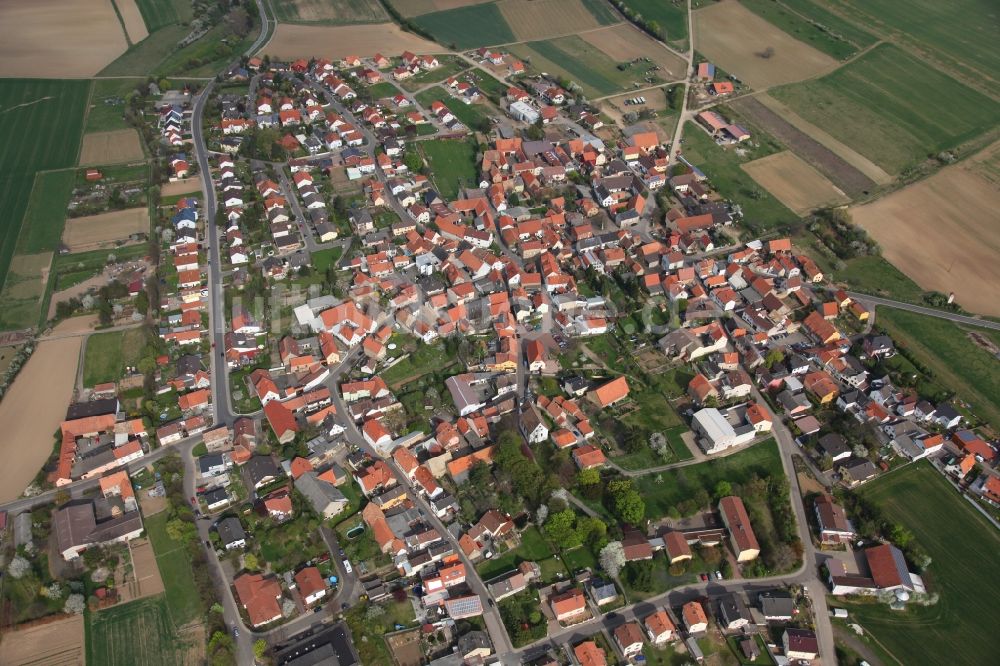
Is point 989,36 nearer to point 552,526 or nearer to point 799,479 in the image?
point 799,479

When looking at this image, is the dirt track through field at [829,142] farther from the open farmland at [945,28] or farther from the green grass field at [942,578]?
the green grass field at [942,578]

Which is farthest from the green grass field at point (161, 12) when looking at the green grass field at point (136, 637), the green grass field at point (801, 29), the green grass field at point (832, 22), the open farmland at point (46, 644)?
the green grass field at point (832, 22)

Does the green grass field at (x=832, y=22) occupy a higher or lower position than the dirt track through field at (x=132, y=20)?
lower

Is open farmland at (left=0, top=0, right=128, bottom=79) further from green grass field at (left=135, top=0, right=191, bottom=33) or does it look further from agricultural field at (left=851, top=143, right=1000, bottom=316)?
agricultural field at (left=851, top=143, right=1000, bottom=316)

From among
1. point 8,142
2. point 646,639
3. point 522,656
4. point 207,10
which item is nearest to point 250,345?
point 522,656

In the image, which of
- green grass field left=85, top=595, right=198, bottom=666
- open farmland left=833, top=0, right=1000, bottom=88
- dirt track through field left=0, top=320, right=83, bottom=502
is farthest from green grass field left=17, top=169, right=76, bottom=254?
open farmland left=833, top=0, right=1000, bottom=88

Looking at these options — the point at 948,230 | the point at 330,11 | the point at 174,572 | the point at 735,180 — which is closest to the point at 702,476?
the point at 174,572
